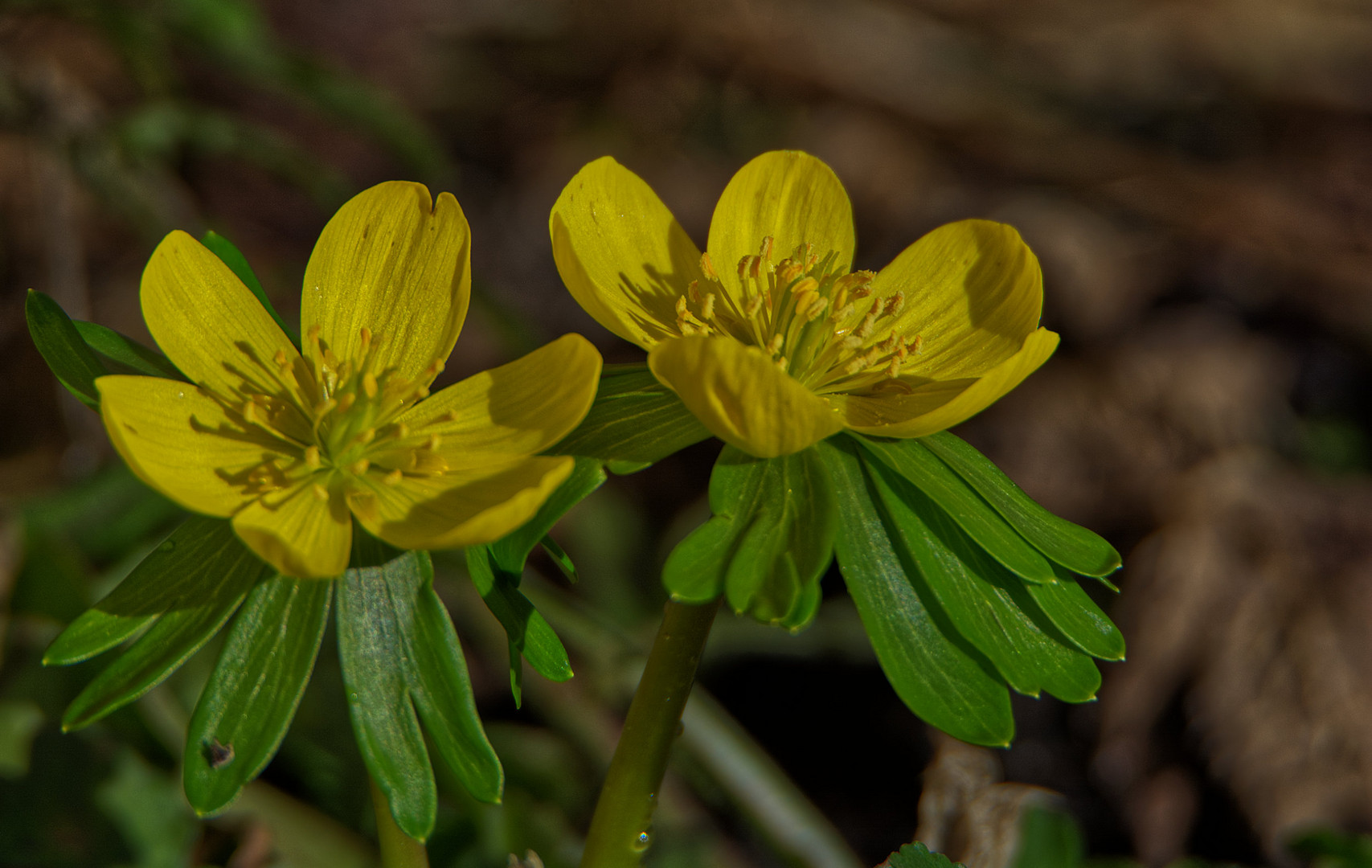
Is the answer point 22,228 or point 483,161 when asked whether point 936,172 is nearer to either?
→ point 483,161

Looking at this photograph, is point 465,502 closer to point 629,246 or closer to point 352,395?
point 352,395

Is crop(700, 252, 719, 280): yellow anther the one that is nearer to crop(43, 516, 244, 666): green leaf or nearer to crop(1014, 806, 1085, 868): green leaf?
crop(43, 516, 244, 666): green leaf

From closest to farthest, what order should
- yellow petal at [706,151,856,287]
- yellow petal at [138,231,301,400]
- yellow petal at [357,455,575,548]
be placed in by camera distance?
1. yellow petal at [357,455,575,548]
2. yellow petal at [138,231,301,400]
3. yellow petal at [706,151,856,287]

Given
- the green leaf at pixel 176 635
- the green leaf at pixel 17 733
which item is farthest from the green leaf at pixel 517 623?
the green leaf at pixel 17 733

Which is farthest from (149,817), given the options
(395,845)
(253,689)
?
(253,689)

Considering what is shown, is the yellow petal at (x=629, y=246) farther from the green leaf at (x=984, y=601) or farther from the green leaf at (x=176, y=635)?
the green leaf at (x=176, y=635)

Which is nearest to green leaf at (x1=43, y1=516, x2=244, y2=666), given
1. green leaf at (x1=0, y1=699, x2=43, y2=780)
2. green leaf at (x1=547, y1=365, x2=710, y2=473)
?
green leaf at (x1=547, y1=365, x2=710, y2=473)
